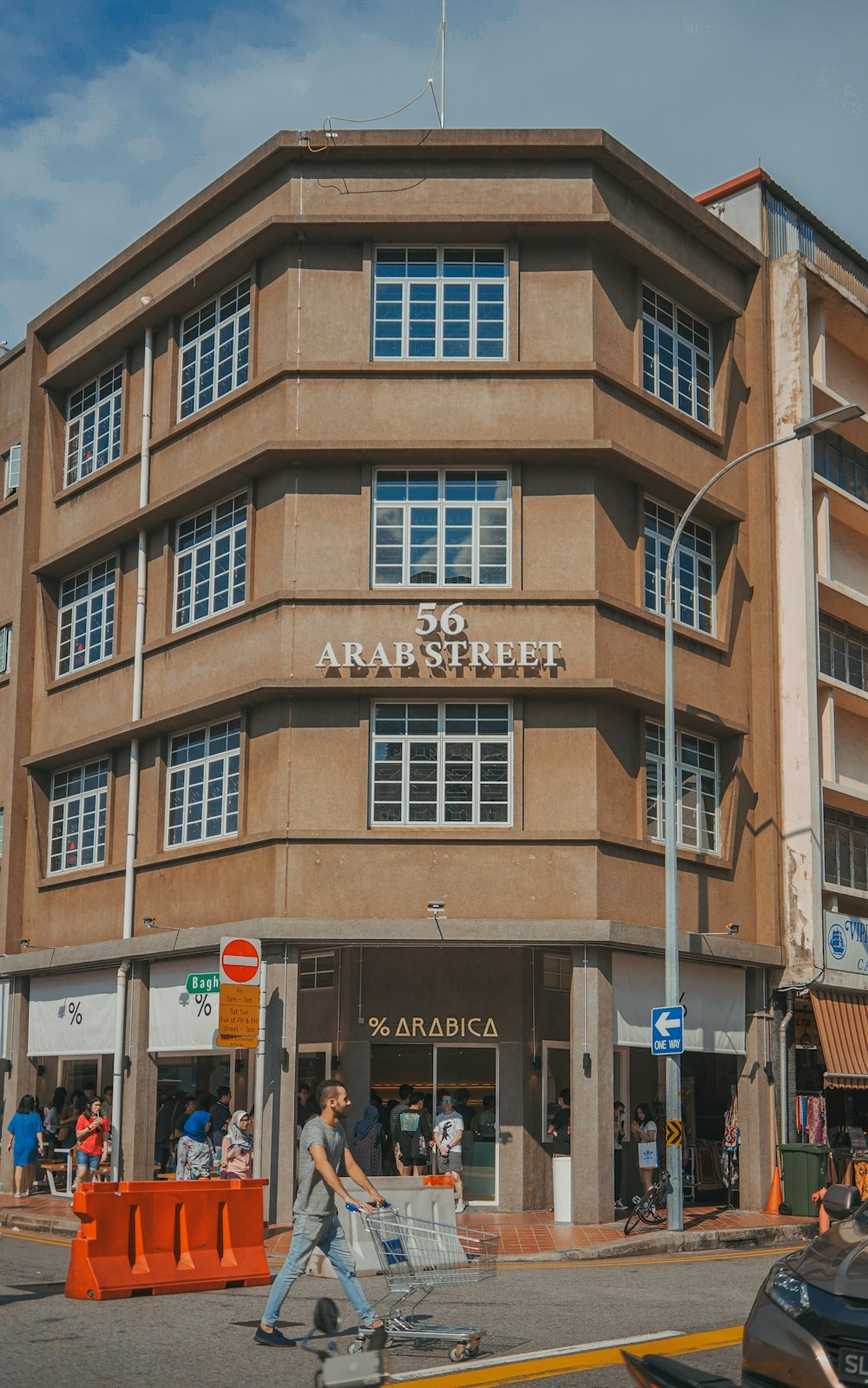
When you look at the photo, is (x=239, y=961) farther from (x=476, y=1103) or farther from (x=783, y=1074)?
(x=783, y=1074)

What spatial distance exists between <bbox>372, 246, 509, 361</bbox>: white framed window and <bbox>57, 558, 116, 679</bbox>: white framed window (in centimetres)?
728

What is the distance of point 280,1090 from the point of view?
22.1 m

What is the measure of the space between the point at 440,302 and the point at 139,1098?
13352 millimetres

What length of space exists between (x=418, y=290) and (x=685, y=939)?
10823mm

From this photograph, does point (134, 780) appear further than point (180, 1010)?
Yes

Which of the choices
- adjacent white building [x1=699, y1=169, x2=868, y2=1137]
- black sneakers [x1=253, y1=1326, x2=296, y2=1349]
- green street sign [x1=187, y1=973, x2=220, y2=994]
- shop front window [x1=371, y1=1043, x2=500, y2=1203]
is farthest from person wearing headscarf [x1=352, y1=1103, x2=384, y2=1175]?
black sneakers [x1=253, y1=1326, x2=296, y2=1349]

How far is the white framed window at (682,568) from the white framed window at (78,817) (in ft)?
33.0

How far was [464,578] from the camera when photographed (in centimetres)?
2394

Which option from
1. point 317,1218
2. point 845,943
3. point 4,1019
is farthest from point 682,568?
point 317,1218

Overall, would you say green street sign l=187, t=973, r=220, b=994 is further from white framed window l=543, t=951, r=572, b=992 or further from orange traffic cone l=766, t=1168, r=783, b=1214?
orange traffic cone l=766, t=1168, r=783, b=1214

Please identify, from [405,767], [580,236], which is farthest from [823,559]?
[405,767]

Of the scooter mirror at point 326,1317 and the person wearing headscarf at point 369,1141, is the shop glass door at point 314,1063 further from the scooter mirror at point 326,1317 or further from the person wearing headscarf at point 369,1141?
the scooter mirror at point 326,1317

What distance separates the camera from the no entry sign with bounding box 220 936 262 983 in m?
20.3

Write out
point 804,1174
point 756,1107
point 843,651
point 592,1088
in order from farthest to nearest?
point 843,651 < point 756,1107 < point 804,1174 < point 592,1088
